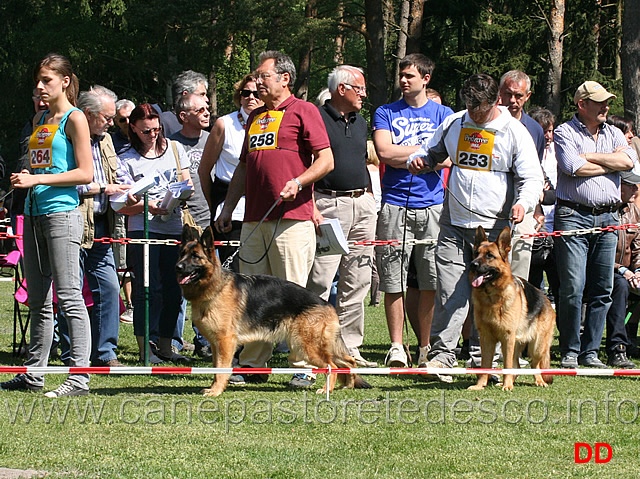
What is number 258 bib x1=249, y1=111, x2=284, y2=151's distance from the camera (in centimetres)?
614

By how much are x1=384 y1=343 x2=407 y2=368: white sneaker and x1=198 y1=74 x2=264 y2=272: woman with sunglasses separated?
5.48ft

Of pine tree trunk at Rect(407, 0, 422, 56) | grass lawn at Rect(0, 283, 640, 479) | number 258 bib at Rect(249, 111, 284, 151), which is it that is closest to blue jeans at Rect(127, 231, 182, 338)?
grass lawn at Rect(0, 283, 640, 479)

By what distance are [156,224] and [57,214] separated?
2202 millimetres

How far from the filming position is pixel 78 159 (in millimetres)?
5418

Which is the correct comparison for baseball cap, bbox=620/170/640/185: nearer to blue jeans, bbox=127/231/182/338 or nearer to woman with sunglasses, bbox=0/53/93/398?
blue jeans, bbox=127/231/182/338

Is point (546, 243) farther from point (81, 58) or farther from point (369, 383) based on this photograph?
point (81, 58)

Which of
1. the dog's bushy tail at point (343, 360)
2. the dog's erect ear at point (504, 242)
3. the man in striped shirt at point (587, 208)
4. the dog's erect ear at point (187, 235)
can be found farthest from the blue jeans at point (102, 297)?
the man in striped shirt at point (587, 208)

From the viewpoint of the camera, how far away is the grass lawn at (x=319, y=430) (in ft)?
13.1

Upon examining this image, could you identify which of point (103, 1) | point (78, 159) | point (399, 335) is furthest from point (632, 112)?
point (103, 1)

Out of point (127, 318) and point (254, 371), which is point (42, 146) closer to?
point (254, 371)

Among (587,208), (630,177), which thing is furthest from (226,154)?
(630,177)

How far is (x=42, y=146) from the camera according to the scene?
5484 millimetres

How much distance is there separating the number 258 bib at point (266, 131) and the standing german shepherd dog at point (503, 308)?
159 cm

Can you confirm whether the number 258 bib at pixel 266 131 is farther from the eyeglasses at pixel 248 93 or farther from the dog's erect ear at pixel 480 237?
the dog's erect ear at pixel 480 237
